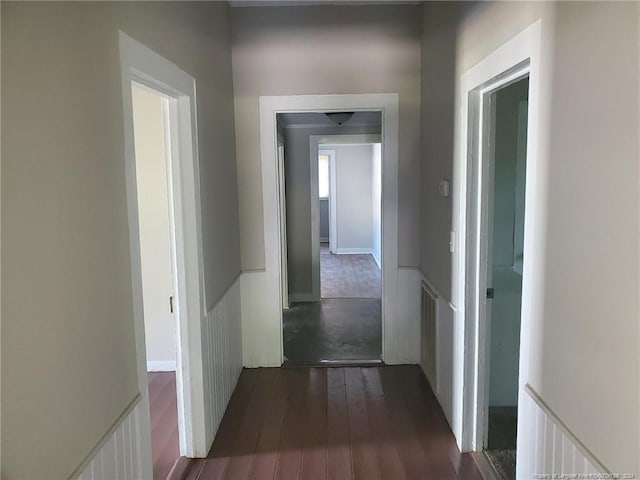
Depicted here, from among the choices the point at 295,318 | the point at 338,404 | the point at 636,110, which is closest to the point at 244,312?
the point at 338,404

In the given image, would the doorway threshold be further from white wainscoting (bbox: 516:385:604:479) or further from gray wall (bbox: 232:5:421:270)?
white wainscoting (bbox: 516:385:604:479)

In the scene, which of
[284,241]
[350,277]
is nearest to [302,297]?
[284,241]

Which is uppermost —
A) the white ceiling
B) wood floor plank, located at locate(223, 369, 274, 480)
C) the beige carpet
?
the white ceiling

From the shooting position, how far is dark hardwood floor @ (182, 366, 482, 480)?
250cm

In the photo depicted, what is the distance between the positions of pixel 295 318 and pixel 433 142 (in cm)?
269

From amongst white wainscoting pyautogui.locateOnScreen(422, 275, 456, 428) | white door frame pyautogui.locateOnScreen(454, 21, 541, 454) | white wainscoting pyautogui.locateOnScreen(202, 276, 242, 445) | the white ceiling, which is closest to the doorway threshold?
white wainscoting pyautogui.locateOnScreen(202, 276, 242, 445)

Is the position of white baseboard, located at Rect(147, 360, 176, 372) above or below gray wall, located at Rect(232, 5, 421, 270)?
below

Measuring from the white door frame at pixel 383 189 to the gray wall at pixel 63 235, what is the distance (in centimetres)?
179

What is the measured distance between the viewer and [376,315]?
17.3 feet

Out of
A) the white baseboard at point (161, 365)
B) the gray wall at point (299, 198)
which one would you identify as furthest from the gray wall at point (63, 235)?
the gray wall at point (299, 198)

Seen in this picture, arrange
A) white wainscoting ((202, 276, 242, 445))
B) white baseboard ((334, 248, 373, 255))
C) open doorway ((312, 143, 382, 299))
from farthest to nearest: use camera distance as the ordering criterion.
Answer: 1. white baseboard ((334, 248, 373, 255))
2. open doorway ((312, 143, 382, 299))
3. white wainscoting ((202, 276, 242, 445))

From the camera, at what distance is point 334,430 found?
2.87 metres

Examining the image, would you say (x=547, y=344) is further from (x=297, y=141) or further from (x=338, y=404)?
(x=297, y=141)

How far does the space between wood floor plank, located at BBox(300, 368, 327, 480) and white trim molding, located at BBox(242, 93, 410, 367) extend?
43cm
